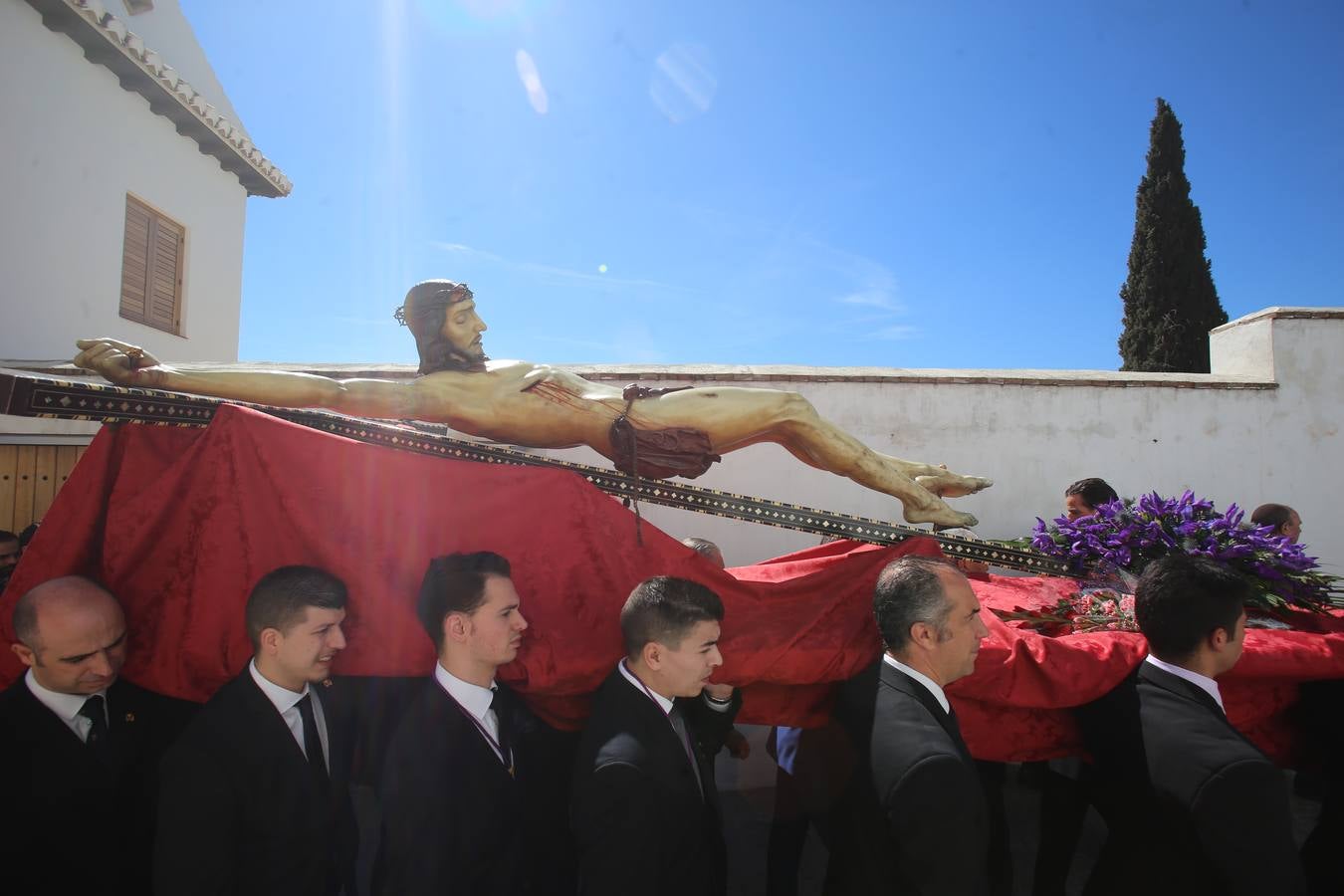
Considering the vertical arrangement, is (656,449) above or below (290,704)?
above

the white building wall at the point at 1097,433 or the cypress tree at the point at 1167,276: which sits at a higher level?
the cypress tree at the point at 1167,276

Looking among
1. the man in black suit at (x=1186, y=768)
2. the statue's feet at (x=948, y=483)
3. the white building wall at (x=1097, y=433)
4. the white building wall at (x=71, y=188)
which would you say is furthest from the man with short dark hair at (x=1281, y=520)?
the white building wall at (x=71, y=188)

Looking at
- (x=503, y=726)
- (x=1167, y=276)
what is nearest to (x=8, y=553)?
(x=503, y=726)

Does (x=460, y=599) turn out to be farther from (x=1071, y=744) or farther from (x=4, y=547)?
(x=4, y=547)

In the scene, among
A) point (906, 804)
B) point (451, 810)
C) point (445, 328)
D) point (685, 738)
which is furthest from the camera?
point (445, 328)

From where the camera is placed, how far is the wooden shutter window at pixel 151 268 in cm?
662

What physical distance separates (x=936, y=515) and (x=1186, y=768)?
1.05m

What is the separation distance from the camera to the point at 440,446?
222 cm

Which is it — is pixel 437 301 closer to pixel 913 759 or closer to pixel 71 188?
pixel 913 759

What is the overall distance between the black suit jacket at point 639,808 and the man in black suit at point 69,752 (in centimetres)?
121

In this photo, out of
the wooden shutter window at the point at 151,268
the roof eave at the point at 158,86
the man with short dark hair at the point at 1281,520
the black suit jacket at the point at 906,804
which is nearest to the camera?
the black suit jacket at the point at 906,804

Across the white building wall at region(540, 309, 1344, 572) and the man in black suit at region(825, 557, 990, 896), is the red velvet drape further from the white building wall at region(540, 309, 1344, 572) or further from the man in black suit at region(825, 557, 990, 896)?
the white building wall at region(540, 309, 1344, 572)

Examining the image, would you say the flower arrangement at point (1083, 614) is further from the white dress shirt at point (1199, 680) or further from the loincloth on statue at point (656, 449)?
the loincloth on statue at point (656, 449)

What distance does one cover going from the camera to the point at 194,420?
202 centimetres
